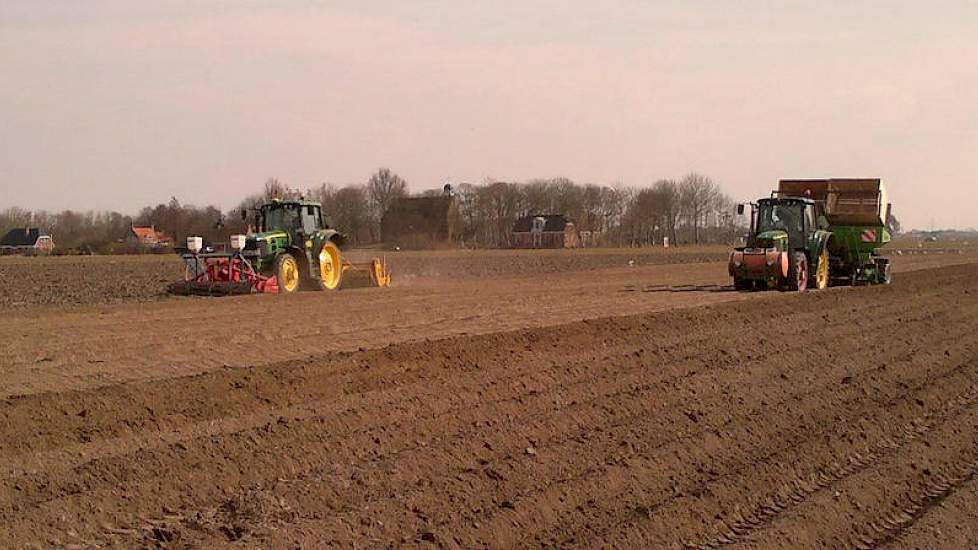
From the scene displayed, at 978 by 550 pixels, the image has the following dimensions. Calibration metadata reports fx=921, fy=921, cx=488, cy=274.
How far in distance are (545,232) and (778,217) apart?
74.9 metres

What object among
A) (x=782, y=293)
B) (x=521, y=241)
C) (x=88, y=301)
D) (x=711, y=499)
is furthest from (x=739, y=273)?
(x=521, y=241)

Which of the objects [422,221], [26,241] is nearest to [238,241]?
[422,221]

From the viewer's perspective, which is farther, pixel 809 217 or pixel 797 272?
pixel 809 217

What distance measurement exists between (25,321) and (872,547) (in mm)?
13869

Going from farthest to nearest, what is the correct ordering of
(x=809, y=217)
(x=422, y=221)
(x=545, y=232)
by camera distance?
(x=545, y=232)
(x=422, y=221)
(x=809, y=217)

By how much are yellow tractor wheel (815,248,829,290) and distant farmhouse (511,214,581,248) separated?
7119 centimetres

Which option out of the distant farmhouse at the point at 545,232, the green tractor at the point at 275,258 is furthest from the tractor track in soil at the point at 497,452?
the distant farmhouse at the point at 545,232

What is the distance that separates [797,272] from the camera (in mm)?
22344

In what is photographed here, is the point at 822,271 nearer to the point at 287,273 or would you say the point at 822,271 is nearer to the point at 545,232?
the point at 287,273

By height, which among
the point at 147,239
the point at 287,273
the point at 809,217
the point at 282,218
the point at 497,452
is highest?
the point at 282,218

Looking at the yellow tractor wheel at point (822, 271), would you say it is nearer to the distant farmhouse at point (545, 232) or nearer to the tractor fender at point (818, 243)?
the tractor fender at point (818, 243)

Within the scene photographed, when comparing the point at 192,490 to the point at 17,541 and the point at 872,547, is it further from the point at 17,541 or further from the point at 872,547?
the point at 872,547

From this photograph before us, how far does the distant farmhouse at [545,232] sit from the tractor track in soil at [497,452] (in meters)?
84.9

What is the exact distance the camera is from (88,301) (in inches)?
858
